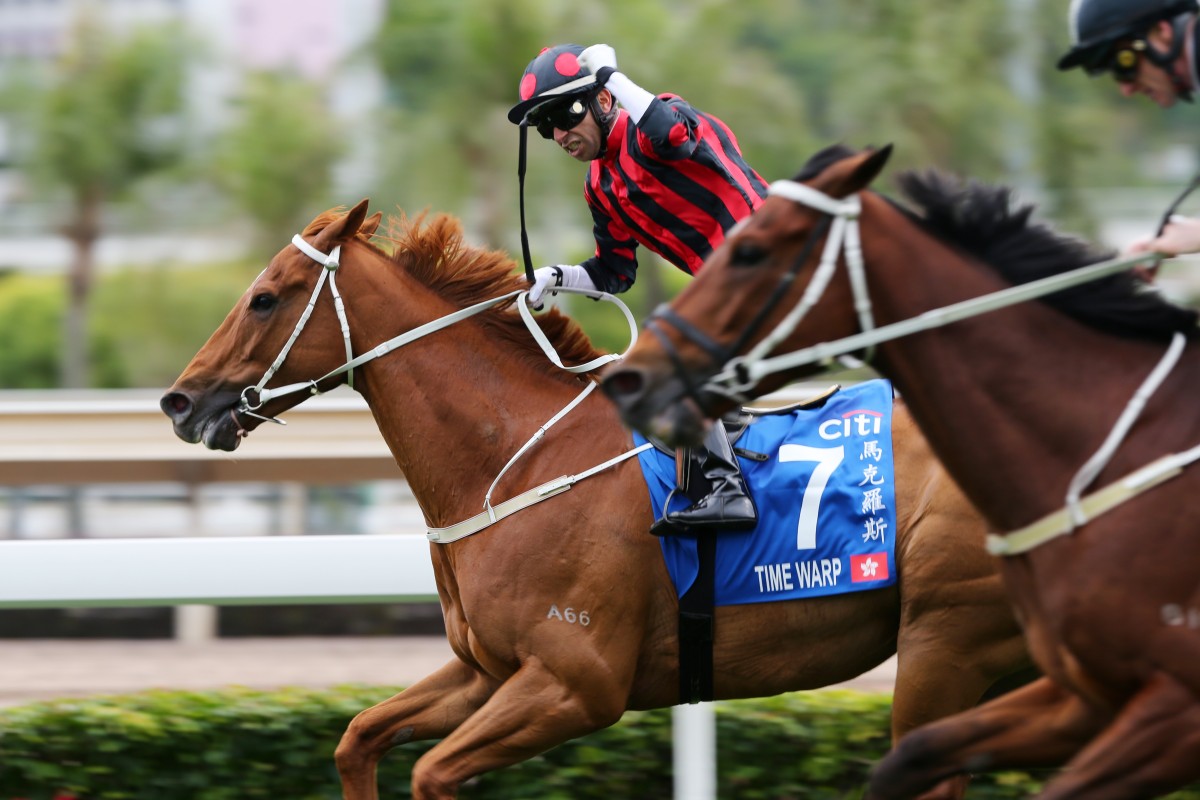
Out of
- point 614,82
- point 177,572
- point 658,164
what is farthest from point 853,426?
point 177,572

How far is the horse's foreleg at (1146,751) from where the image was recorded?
2.78 metres

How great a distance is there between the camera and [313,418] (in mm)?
8664

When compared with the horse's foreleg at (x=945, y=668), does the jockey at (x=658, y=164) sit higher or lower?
higher

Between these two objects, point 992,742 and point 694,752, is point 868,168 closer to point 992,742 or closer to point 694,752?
point 992,742

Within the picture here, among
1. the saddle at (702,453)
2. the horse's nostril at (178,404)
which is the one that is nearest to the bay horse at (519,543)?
the horse's nostril at (178,404)

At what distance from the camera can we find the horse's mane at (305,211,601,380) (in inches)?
169

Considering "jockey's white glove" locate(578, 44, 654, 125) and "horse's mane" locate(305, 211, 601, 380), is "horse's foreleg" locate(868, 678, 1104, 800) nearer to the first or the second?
"horse's mane" locate(305, 211, 601, 380)

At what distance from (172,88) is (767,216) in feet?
53.0

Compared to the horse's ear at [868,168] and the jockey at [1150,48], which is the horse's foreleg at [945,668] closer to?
the jockey at [1150,48]

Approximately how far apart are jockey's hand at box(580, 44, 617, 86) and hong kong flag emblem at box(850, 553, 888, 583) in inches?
55.9

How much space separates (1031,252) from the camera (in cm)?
314

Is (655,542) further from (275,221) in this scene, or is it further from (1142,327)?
(275,221)

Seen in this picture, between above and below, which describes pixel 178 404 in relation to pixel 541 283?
below

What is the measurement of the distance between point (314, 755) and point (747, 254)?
2.39 metres
